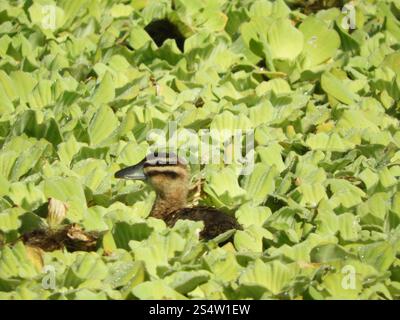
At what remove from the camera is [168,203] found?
414 cm

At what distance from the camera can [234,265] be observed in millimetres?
3555

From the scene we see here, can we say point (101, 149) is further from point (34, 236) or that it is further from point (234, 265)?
point (234, 265)

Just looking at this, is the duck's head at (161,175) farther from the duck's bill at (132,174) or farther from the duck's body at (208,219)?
the duck's body at (208,219)

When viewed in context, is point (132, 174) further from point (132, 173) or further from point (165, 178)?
point (165, 178)

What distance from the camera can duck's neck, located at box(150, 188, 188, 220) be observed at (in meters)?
4.09

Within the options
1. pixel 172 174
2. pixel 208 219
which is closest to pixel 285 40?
pixel 172 174

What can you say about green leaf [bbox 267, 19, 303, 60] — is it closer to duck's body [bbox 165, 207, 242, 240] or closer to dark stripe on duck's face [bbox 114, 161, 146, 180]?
dark stripe on duck's face [bbox 114, 161, 146, 180]

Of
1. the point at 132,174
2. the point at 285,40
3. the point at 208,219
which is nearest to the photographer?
the point at 208,219

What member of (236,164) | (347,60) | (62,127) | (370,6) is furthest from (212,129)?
(370,6)

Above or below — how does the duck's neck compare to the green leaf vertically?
below

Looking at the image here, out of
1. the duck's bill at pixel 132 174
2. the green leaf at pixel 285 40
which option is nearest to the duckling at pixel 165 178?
the duck's bill at pixel 132 174

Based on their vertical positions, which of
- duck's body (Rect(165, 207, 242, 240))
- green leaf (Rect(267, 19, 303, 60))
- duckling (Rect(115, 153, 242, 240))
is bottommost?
duck's body (Rect(165, 207, 242, 240))

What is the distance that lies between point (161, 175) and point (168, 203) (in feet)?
0.34

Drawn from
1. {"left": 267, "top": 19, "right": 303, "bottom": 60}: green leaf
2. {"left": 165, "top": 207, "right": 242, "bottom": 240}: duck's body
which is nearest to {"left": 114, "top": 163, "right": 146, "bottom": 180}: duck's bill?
{"left": 165, "top": 207, "right": 242, "bottom": 240}: duck's body
